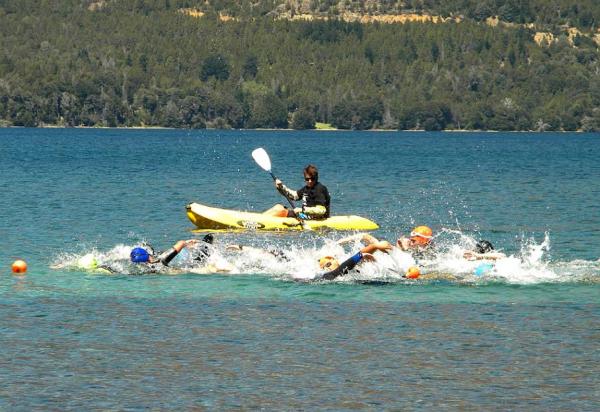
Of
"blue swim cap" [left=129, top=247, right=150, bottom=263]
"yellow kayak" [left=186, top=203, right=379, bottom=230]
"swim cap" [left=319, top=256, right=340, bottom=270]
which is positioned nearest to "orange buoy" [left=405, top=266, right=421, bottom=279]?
"swim cap" [left=319, top=256, right=340, bottom=270]

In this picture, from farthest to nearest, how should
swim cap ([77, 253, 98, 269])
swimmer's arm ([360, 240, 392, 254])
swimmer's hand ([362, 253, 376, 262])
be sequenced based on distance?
1. swim cap ([77, 253, 98, 269])
2. swimmer's hand ([362, 253, 376, 262])
3. swimmer's arm ([360, 240, 392, 254])

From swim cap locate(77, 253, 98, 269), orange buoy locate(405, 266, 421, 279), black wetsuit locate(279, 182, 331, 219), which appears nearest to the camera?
orange buoy locate(405, 266, 421, 279)

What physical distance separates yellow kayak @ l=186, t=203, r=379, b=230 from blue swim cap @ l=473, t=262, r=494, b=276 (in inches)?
363

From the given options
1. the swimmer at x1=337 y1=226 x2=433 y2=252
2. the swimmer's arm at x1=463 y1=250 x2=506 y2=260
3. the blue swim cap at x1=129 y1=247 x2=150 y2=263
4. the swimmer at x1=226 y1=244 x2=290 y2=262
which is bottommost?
the blue swim cap at x1=129 y1=247 x2=150 y2=263

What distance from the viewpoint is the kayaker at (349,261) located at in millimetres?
25812

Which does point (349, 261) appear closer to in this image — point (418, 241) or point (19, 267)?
point (418, 241)

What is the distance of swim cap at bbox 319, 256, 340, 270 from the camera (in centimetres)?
2642

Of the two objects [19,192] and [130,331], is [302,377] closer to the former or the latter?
[130,331]

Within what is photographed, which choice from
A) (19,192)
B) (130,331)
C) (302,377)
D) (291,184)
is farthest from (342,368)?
(291,184)

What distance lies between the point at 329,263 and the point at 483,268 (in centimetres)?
319

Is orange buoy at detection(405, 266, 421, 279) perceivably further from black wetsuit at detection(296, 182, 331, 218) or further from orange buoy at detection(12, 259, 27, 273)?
black wetsuit at detection(296, 182, 331, 218)

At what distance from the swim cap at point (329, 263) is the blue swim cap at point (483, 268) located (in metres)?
2.86

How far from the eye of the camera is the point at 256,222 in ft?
120

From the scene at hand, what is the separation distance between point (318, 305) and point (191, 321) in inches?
108
